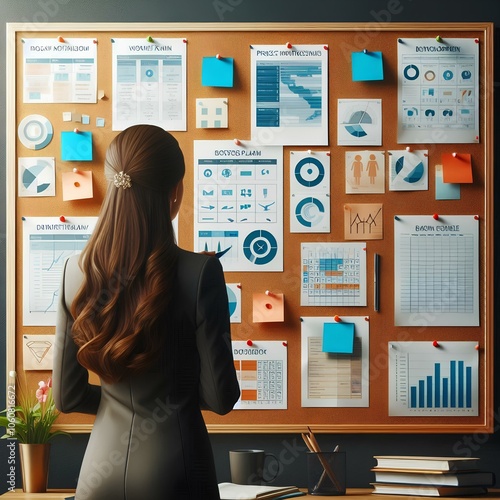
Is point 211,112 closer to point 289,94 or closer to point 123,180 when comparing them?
point 289,94

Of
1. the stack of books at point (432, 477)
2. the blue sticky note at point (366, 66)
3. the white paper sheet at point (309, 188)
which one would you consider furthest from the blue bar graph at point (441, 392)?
the blue sticky note at point (366, 66)

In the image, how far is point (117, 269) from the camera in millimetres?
1352

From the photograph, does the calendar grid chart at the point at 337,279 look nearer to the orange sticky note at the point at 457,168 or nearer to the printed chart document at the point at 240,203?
the printed chart document at the point at 240,203

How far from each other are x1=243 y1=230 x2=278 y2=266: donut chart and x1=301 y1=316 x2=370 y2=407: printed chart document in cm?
22

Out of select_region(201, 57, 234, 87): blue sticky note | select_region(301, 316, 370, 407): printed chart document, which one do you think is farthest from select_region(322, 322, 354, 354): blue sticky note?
select_region(201, 57, 234, 87): blue sticky note

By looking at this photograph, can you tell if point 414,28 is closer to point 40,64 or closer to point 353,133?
point 353,133

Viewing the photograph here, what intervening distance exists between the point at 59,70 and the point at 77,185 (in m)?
0.37

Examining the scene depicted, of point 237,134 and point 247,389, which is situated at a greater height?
point 237,134

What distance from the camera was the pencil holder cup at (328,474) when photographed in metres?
2.13

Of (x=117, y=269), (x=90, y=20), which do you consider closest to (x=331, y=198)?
(x=90, y=20)

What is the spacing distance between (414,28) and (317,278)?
83 cm

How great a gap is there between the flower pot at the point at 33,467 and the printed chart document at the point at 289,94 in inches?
44.1

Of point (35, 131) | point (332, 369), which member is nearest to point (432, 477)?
point (332, 369)

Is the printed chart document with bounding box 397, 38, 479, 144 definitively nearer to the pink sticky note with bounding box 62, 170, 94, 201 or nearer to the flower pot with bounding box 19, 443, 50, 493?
the pink sticky note with bounding box 62, 170, 94, 201
